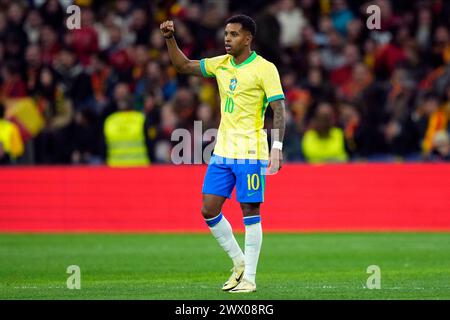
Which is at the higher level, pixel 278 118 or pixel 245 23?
pixel 245 23

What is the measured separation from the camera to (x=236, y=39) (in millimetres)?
11234

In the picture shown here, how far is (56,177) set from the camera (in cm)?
2031

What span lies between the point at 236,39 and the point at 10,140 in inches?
444

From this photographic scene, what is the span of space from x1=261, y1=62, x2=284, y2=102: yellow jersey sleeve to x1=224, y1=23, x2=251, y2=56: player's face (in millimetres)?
363

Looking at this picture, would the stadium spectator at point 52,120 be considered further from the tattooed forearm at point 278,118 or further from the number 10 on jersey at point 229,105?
the tattooed forearm at point 278,118

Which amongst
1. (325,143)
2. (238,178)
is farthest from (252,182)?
(325,143)

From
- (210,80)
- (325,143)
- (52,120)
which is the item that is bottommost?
(325,143)

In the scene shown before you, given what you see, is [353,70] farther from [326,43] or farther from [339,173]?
[339,173]

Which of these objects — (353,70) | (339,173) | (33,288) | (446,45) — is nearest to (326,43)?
(353,70)

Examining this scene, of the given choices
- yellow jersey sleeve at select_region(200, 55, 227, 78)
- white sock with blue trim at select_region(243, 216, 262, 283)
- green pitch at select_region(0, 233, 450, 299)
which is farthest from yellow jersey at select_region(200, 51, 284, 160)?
green pitch at select_region(0, 233, 450, 299)

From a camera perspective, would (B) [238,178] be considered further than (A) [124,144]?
No

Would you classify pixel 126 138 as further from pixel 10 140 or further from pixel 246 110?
pixel 246 110

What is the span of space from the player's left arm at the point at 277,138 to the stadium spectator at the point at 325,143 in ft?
32.1
